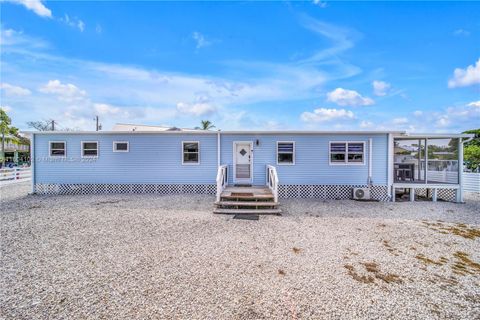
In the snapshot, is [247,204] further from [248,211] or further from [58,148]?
[58,148]

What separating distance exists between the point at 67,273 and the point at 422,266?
6041 millimetres

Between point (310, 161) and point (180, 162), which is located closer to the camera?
point (310, 161)

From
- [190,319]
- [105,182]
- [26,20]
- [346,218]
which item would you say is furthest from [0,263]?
[26,20]

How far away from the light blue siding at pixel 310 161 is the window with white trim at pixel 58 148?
24.7ft

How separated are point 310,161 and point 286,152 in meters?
1.15

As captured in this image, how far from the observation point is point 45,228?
5.66 meters

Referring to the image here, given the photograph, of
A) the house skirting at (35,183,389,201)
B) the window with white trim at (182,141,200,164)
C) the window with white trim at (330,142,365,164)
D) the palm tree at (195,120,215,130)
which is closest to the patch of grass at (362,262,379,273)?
the house skirting at (35,183,389,201)

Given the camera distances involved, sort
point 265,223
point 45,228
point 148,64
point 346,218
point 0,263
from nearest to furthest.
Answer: point 0,263, point 45,228, point 265,223, point 346,218, point 148,64

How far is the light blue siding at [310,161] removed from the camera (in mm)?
9602

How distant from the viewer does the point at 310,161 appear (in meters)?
9.74

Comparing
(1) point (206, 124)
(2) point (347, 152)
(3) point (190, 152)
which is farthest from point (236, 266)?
(1) point (206, 124)

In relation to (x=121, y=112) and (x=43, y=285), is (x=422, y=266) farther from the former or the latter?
→ (x=121, y=112)

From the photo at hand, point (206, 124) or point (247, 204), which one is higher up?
point (206, 124)

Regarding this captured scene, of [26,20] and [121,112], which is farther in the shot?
[121,112]
